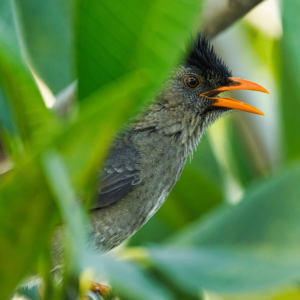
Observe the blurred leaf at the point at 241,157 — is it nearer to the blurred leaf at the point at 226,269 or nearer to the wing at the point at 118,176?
the wing at the point at 118,176

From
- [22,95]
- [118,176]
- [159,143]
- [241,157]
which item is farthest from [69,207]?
[241,157]

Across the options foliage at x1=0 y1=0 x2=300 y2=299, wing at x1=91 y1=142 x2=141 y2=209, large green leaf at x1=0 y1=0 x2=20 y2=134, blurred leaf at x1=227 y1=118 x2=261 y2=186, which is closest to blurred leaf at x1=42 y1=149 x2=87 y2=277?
foliage at x1=0 y1=0 x2=300 y2=299

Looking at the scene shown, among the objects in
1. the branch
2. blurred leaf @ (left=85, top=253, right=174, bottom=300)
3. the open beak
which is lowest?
blurred leaf @ (left=85, top=253, right=174, bottom=300)

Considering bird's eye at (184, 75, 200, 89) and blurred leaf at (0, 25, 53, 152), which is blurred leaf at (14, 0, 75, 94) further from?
blurred leaf at (0, 25, 53, 152)

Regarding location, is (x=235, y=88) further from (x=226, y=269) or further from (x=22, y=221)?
(x=22, y=221)

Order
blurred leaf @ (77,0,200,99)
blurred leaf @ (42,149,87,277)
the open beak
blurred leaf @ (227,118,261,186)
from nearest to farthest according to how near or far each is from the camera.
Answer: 1. blurred leaf @ (42,149,87,277)
2. blurred leaf @ (77,0,200,99)
3. the open beak
4. blurred leaf @ (227,118,261,186)

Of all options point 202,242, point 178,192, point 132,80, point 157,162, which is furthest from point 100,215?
point 132,80

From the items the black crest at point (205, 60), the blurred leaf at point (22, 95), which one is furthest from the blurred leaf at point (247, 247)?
the black crest at point (205, 60)
